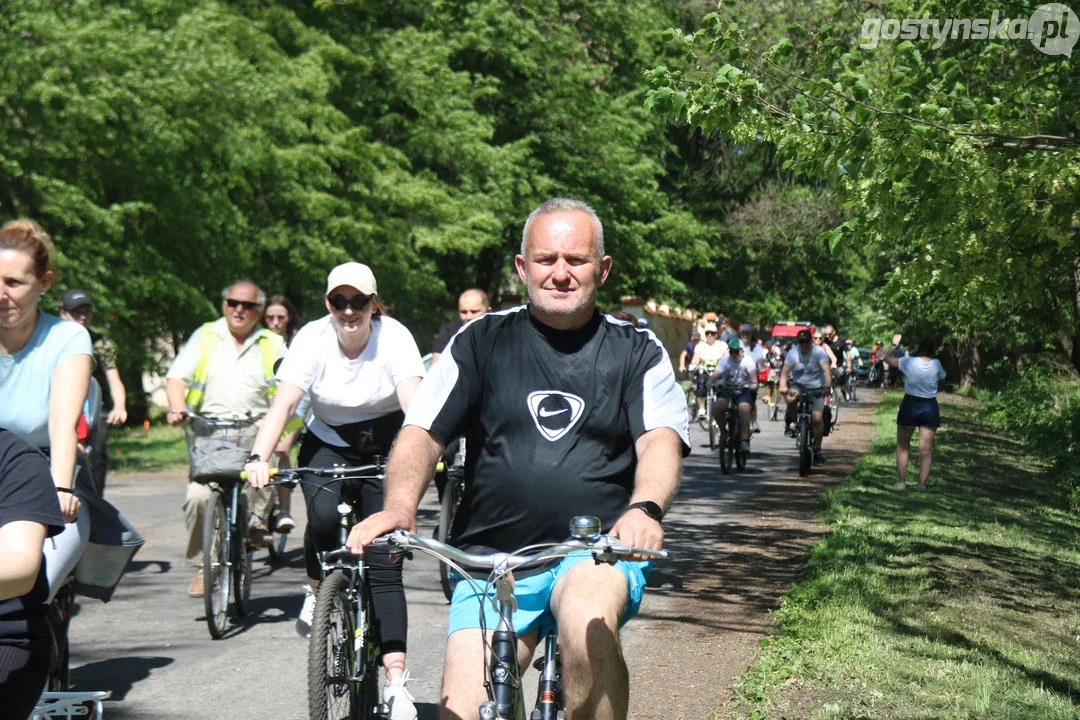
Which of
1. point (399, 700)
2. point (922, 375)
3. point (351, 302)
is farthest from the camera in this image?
point (922, 375)

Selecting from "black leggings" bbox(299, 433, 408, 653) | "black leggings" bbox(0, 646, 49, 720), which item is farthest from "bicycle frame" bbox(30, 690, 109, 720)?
"black leggings" bbox(299, 433, 408, 653)

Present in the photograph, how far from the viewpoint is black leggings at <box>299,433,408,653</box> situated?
5250 mm

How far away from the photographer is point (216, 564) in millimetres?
7500

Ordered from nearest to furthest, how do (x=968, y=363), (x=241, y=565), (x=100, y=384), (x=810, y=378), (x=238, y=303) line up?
(x=241, y=565) < (x=238, y=303) < (x=100, y=384) < (x=810, y=378) < (x=968, y=363)

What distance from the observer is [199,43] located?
20328mm

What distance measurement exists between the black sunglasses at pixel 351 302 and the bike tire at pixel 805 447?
452 inches

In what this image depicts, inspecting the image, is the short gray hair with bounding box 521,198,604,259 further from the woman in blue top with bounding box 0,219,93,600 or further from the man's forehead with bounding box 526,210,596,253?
the woman in blue top with bounding box 0,219,93,600

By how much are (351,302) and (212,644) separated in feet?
8.34

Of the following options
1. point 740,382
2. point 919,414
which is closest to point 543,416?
point 919,414

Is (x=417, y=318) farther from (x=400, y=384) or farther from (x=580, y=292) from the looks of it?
(x=580, y=292)

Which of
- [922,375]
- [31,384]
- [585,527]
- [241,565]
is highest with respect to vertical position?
[31,384]

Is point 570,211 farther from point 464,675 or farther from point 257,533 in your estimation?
point 257,533

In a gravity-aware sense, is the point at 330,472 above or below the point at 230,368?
below

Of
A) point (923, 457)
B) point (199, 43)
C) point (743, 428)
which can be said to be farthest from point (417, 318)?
point (923, 457)
